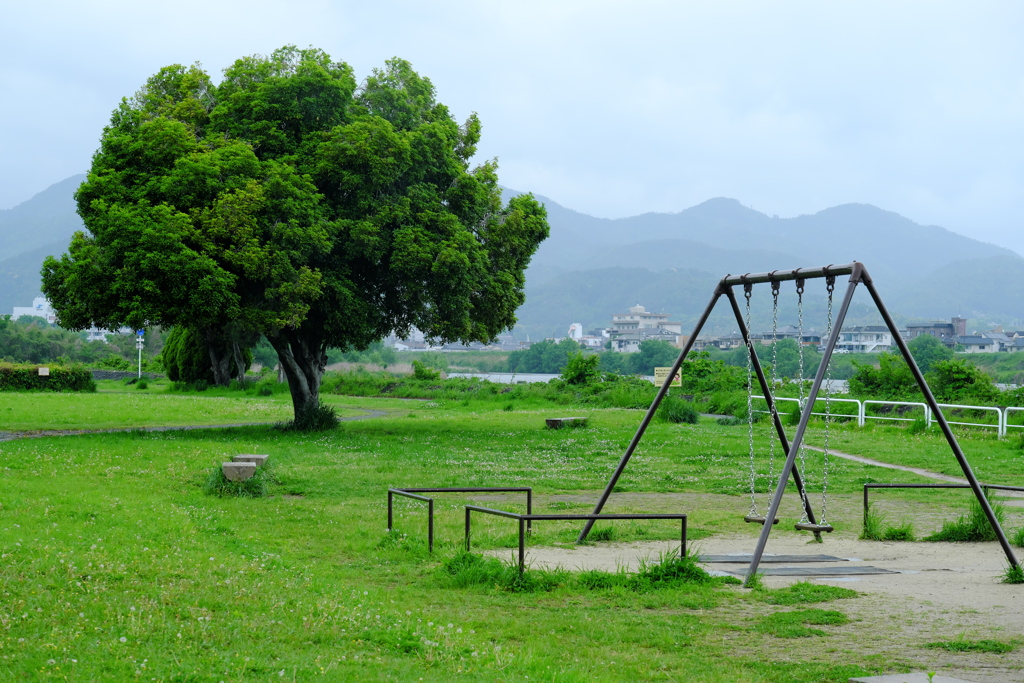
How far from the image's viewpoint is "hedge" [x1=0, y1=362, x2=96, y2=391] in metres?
47.8

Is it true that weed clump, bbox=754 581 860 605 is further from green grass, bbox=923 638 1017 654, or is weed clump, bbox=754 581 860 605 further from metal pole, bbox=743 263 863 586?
green grass, bbox=923 638 1017 654

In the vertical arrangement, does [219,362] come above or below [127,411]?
above

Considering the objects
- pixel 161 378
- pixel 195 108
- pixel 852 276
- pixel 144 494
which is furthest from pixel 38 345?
pixel 852 276

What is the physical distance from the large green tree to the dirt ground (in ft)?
49.2

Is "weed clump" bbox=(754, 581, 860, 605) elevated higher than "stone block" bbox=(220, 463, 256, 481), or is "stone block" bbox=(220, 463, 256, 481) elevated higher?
"stone block" bbox=(220, 463, 256, 481)

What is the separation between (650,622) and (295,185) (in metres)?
20.3

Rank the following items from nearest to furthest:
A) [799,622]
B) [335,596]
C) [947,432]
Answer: [799,622] → [335,596] → [947,432]

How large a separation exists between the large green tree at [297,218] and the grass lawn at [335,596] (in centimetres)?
626

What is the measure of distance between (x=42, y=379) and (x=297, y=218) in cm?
2949

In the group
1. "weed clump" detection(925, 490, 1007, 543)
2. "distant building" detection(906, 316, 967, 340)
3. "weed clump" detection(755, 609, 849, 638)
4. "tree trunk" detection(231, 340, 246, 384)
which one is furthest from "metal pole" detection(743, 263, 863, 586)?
"distant building" detection(906, 316, 967, 340)

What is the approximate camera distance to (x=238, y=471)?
638 inches

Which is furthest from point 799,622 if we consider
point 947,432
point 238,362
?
point 238,362

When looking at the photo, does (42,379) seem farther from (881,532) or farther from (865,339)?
(865,339)

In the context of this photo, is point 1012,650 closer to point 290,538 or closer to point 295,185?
point 290,538
